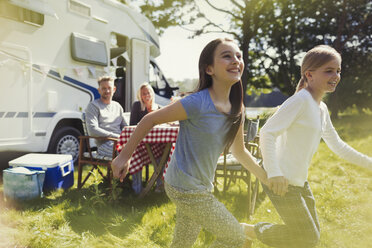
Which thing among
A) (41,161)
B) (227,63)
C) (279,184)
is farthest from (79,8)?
(279,184)

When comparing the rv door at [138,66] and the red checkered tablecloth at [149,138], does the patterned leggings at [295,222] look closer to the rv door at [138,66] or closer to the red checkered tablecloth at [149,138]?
the red checkered tablecloth at [149,138]

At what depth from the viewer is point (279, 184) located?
5.65ft

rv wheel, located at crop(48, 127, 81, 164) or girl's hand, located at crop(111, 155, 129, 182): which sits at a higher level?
girl's hand, located at crop(111, 155, 129, 182)

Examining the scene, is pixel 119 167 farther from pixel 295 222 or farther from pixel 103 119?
pixel 103 119

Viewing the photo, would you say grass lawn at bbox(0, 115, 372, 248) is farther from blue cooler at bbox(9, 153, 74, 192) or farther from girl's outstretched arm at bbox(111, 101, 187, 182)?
girl's outstretched arm at bbox(111, 101, 187, 182)

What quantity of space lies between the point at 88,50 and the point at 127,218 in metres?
3.81

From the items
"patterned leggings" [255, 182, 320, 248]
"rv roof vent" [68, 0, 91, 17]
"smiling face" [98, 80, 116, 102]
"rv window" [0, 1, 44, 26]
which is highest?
"rv roof vent" [68, 0, 91, 17]

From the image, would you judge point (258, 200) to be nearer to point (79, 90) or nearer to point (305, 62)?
point (305, 62)

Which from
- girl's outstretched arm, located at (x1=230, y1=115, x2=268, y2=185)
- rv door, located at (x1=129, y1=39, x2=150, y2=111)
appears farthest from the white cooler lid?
girl's outstretched arm, located at (x1=230, y1=115, x2=268, y2=185)

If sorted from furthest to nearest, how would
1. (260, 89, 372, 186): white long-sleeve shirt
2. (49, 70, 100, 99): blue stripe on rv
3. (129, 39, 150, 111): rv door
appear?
(129, 39, 150, 111): rv door → (49, 70, 100, 99): blue stripe on rv → (260, 89, 372, 186): white long-sleeve shirt

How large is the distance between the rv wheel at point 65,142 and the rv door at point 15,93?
57 cm

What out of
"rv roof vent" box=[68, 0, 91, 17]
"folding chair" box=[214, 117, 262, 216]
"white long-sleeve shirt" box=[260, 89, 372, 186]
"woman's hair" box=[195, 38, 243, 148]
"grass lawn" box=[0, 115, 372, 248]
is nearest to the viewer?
"woman's hair" box=[195, 38, 243, 148]

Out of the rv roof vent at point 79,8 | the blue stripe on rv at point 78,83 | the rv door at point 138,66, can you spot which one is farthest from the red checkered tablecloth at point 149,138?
the rv door at point 138,66

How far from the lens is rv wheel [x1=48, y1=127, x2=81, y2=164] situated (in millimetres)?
5533
